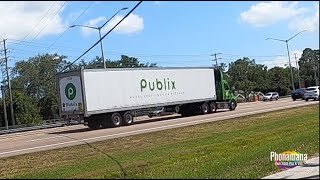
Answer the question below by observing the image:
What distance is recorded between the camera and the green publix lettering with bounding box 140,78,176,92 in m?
35.4

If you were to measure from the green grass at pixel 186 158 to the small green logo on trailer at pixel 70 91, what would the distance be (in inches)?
428

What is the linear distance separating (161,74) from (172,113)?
5143 millimetres

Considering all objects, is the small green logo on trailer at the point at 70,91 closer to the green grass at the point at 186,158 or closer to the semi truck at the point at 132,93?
the semi truck at the point at 132,93

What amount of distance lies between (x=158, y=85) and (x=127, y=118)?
13.8 feet

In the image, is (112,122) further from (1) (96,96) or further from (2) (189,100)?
(2) (189,100)

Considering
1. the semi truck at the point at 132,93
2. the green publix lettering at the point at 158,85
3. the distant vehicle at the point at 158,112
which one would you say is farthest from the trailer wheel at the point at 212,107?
the green publix lettering at the point at 158,85

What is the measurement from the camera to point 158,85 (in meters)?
36.7

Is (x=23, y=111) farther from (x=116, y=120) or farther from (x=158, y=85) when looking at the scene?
(x=116, y=120)

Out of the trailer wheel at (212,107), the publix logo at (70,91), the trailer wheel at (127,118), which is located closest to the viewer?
the publix logo at (70,91)

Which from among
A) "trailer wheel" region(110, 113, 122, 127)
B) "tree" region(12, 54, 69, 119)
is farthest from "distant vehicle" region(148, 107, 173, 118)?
"tree" region(12, 54, 69, 119)

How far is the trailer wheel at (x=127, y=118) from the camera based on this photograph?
3350cm

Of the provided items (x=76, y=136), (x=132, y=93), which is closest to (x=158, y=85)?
(x=132, y=93)

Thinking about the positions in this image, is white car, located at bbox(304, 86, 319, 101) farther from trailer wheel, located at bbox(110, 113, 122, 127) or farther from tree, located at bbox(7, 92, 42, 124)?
tree, located at bbox(7, 92, 42, 124)

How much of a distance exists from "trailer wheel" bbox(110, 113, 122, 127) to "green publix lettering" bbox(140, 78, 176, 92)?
3.05 metres
